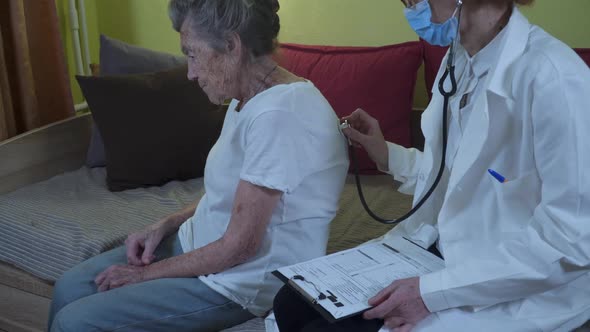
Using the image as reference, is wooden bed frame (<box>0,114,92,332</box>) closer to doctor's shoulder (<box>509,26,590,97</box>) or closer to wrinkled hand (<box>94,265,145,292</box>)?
wrinkled hand (<box>94,265,145,292</box>)

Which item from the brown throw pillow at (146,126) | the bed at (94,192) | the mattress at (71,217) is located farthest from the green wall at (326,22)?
the mattress at (71,217)

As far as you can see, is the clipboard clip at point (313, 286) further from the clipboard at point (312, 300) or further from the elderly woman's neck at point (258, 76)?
the elderly woman's neck at point (258, 76)

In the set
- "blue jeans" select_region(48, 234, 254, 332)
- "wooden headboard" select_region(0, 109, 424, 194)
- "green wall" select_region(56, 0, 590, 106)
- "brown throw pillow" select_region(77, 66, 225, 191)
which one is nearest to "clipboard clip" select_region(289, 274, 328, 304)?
"blue jeans" select_region(48, 234, 254, 332)

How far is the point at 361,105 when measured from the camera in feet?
6.87

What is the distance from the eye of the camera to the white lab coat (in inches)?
37.0

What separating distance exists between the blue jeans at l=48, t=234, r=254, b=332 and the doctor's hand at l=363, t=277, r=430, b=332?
1.31 feet

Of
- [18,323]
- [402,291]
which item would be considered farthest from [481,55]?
[18,323]

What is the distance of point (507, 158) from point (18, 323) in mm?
1549

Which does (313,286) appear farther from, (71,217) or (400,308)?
(71,217)

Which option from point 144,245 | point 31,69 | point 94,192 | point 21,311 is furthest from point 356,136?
point 31,69

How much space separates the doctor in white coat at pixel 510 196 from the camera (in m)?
0.94

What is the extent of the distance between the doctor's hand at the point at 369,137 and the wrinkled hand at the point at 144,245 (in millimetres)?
538

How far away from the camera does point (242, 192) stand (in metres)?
1.22

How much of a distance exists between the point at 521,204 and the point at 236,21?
66 cm
